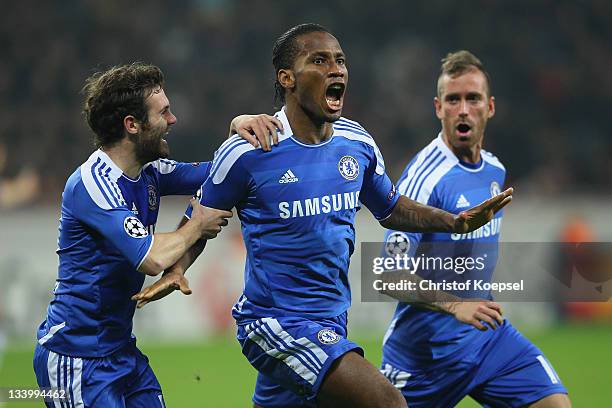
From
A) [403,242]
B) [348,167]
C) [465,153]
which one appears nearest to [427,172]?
[465,153]

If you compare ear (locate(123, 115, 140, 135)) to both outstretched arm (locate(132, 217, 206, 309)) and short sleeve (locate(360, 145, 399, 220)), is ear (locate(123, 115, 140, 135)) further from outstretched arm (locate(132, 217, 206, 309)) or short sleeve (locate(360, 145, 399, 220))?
short sleeve (locate(360, 145, 399, 220))

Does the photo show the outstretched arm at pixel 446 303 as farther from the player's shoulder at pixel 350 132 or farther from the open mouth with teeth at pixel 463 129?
the open mouth with teeth at pixel 463 129

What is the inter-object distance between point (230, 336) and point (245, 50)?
5.13 meters

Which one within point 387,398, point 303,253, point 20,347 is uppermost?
point 303,253

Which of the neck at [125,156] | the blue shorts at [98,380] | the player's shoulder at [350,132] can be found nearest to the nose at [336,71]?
the player's shoulder at [350,132]

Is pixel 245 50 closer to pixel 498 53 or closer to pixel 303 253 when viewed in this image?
pixel 498 53

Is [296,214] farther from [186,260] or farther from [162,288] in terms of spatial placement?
[162,288]

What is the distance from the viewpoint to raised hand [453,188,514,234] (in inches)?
200

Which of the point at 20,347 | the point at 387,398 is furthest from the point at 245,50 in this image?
the point at 387,398

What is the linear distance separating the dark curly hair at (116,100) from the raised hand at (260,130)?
0.52 metres

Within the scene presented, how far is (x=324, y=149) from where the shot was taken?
5.02m

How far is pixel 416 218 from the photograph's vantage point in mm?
5426

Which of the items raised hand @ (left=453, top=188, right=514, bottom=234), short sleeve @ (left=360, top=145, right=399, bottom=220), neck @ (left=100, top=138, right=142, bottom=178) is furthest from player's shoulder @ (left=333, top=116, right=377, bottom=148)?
neck @ (left=100, top=138, right=142, bottom=178)

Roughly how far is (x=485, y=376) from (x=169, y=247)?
6.93 ft
